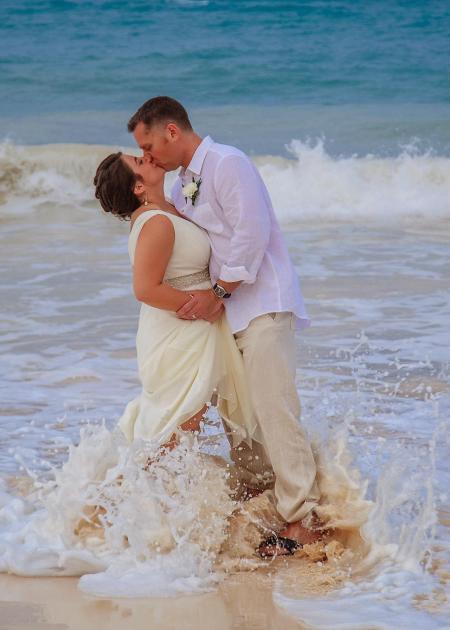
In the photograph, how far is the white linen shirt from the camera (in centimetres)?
384

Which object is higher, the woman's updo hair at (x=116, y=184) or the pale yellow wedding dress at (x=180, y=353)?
the woman's updo hair at (x=116, y=184)

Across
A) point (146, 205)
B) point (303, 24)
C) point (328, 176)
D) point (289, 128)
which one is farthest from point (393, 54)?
point (146, 205)

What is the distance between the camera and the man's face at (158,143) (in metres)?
3.92

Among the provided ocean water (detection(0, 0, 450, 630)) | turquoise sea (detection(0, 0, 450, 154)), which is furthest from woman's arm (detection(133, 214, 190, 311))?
turquoise sea (detection(0, 0, 450, 154))

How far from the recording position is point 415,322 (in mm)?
7781

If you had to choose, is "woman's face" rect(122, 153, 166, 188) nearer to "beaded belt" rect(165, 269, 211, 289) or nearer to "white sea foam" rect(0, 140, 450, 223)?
"beaded belt" rect(165, 269, 211, 289)

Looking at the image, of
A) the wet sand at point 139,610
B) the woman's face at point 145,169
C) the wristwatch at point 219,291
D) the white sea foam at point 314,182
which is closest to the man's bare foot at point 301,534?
the wet sand at point 139,610

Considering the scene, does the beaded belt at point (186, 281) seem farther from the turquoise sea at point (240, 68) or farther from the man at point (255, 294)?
the turquoise sea at point (240, 68)

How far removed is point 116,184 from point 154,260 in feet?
0.97

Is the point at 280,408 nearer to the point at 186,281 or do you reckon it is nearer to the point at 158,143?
the point at 186,281

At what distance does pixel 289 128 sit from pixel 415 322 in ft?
48.4

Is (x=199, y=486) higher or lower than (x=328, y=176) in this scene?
lower

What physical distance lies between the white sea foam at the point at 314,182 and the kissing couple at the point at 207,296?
998 cm

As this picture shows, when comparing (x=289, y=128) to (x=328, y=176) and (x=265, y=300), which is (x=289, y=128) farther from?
(x=265, y=300)
